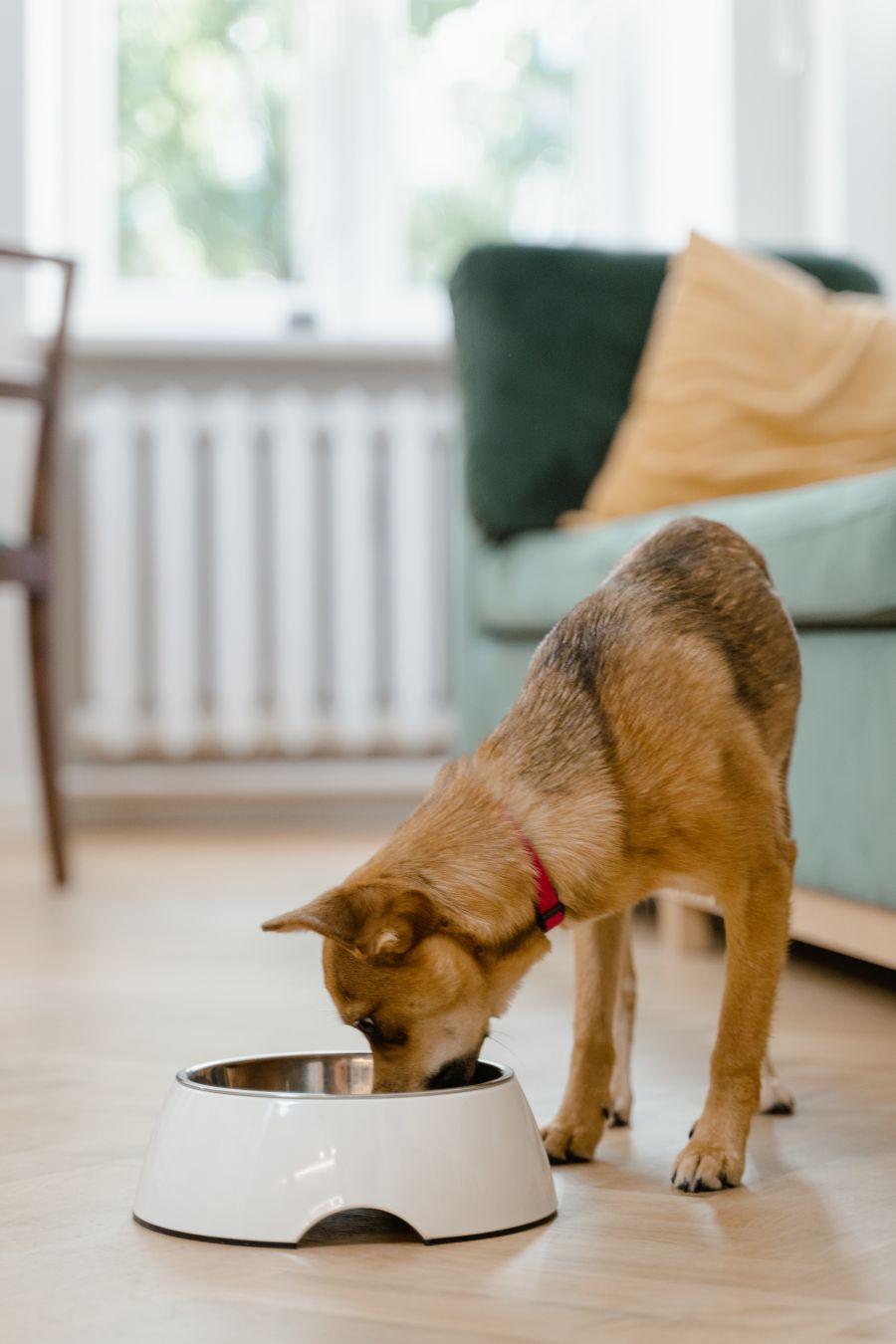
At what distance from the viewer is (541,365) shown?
2871 millimetres

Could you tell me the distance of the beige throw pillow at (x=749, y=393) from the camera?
2521mm

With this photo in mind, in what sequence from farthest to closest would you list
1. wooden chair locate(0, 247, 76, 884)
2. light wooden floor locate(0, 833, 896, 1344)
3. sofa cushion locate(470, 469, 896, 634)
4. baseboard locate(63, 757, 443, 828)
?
baseboard locate(63, 757, 443, 828)
wooden chair locate(0, 247, 76, 884)
sofa cushion locate(470, 469, 896, 634)
light wooden floor locate(0, 833, 896, 1344)

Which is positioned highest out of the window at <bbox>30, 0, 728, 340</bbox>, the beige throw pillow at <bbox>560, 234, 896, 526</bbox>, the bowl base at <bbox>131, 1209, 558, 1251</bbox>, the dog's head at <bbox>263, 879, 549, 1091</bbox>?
the window at <bbox>30, 0, 728, 340</bbox>

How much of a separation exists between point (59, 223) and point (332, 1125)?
→ 3426mm

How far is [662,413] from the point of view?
105 inches

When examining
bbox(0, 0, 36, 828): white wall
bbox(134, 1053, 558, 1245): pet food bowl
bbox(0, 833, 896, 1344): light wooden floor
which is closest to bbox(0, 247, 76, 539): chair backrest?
bbox(0, 0, 36, 828): white wall

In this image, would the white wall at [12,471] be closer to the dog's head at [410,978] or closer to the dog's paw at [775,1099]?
the dog's paw at [775,1099]

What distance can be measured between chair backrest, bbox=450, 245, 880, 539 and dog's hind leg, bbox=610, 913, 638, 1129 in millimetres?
1379

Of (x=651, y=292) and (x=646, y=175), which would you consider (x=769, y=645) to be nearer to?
(x=651, y=292)

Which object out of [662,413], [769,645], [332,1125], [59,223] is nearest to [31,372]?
[59,223]

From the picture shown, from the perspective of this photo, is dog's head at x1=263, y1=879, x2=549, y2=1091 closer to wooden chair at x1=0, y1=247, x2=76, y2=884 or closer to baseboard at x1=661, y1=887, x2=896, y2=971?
baseboard at x1=661, y1=887, x2=896, y2=971

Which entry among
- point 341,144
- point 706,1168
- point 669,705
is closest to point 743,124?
point 341,144

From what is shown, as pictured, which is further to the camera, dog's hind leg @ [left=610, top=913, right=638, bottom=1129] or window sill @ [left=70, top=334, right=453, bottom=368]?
window sill @ [left=70, top=334, right=453, bottom=368]

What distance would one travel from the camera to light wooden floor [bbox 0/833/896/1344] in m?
0.96
